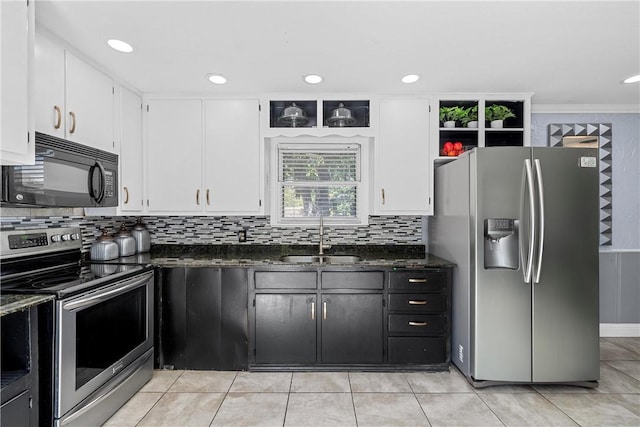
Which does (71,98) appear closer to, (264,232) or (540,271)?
(264,232)

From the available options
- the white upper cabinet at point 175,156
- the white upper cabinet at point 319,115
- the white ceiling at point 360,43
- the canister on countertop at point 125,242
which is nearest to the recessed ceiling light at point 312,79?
the white ceiling at point 360,43

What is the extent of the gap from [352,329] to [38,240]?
226 cm

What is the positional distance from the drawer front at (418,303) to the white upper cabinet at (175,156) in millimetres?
1739

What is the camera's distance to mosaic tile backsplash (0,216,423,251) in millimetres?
3375

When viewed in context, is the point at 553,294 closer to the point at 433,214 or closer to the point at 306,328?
the point at 433,214

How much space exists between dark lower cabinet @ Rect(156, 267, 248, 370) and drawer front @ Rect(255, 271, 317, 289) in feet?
0.68

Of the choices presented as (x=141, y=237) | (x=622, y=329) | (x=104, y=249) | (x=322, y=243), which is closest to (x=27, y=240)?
(x=104, y=249)

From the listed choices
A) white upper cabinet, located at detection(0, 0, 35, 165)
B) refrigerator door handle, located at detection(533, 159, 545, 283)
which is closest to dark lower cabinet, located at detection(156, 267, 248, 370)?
white upper cabinet, located at detection(0, 0, 35, 165)

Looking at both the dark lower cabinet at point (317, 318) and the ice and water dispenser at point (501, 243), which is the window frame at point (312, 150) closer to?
the dark lower cabinet at point (317, 318)

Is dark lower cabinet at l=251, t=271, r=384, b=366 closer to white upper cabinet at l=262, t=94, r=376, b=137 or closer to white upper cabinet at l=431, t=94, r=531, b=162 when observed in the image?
white upper cabinet at l=262, t=94, r=376, b=137

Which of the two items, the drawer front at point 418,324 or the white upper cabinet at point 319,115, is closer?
the drawer front at point 418,324

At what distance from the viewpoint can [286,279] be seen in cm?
271

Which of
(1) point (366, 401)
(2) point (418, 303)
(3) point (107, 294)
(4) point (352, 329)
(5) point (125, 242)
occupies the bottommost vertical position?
(1) point (366, 401)

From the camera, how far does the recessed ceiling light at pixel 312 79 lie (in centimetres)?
264
